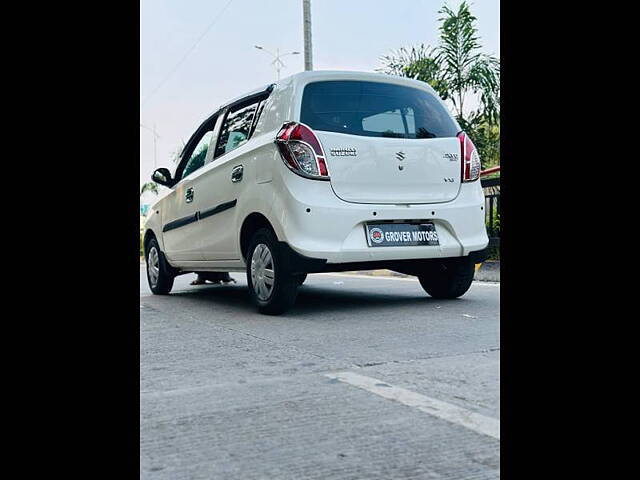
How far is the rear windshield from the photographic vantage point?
3.89ft

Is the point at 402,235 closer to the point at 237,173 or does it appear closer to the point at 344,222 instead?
the point at 344,222

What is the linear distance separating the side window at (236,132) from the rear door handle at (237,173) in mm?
45

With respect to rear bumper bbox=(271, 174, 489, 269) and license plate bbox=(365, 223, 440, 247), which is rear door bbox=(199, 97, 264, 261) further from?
license plate bbox=(365, 223, 440, 247)

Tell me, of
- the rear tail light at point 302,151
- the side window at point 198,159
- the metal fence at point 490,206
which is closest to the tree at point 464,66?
the metal fence at point 490,206

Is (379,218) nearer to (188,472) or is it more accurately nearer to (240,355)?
(240,355)

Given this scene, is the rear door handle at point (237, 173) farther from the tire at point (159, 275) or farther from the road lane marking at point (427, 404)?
the tire at point (159, 275)

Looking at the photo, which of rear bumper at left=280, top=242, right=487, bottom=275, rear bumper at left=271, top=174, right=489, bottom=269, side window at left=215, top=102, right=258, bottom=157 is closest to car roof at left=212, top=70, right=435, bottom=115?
side window at left=215, top=102, right=258, bottom=157

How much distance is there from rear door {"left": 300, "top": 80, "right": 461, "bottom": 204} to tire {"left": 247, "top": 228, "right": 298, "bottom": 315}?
29cm

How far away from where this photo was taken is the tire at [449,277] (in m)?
1.18

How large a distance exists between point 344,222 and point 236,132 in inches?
13.1
